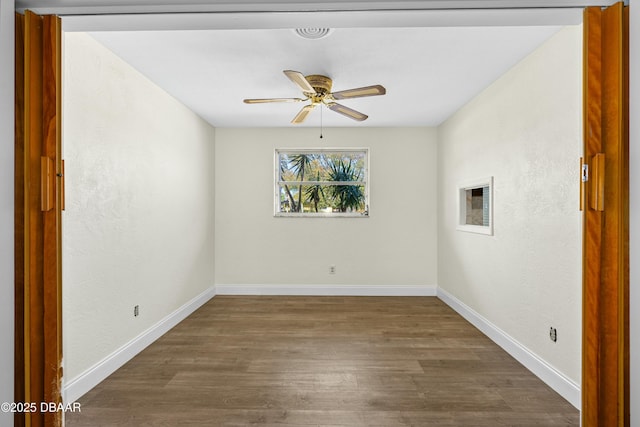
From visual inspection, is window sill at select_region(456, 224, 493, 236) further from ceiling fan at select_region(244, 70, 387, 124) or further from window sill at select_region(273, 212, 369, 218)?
ceiling fan at select_region(244, 70, 387, 124)

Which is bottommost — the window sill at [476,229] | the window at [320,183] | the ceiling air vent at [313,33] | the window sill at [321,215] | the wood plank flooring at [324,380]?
the wood plank flooring at [324,380]

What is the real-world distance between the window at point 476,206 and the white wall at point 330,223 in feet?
2.68

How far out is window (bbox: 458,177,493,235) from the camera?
3.26m

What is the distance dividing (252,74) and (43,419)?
8.57ft

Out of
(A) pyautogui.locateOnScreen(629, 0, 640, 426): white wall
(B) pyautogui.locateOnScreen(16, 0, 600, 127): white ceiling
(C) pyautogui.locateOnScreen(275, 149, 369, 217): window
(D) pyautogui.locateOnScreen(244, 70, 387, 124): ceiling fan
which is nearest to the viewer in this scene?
(A) pyautogui.locateOnScreen(629, 0, 640, 426): white wall

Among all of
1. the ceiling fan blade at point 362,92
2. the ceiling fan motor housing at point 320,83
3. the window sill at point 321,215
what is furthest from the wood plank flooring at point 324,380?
the ceiling fan motor housing at point 320,83

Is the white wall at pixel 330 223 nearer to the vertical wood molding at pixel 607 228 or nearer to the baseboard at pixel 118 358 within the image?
the baseboard at pixel 118 358

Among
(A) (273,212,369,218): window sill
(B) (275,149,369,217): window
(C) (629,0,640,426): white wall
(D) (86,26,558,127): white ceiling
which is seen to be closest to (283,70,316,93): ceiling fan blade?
(D) (86,26,558,127): white ceiling

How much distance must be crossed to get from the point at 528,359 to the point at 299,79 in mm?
2656

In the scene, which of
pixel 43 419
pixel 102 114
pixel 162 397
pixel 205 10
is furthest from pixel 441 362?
pixel 102 114

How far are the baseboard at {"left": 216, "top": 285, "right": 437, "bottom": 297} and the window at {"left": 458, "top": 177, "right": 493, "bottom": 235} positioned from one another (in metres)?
1.26

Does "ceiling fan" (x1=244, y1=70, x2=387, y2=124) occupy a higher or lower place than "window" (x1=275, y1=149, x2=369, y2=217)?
higher

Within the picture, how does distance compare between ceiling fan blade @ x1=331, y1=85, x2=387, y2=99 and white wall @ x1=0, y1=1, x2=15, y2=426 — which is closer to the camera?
white wall @ x1=0, y1=1, x2=15, y2=426

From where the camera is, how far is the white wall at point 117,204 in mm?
2141
